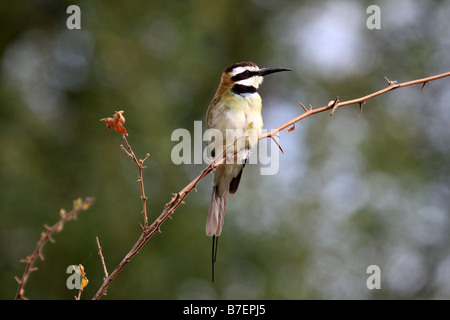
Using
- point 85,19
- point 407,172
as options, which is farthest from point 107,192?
point 407,172

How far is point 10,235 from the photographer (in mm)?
5055

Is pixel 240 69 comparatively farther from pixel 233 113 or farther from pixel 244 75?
pixel 233 113

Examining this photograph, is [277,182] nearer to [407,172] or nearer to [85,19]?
[407,172]

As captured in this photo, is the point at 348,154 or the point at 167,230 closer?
the point at 167,230

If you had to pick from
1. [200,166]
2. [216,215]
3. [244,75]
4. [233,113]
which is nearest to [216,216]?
[216,215]

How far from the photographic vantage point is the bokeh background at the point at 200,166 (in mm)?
5055

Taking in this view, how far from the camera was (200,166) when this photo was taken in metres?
5.77

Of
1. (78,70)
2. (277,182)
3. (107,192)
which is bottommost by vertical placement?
(107,192)

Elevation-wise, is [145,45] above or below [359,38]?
below

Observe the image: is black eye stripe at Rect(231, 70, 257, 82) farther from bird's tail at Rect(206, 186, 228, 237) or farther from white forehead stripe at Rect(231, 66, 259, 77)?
bird's tail at Rect(206, 186, 228, 237)

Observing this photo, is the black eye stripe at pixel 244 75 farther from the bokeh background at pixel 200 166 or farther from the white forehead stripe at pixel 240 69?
the bokeh background at pixel 200 166

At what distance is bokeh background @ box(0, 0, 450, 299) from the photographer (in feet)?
16.6

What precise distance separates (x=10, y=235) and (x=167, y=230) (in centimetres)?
134

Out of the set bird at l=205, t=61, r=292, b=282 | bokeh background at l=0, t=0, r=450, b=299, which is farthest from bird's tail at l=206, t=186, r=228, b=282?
bokeh background at l=0, t=0, r=450, b=299
